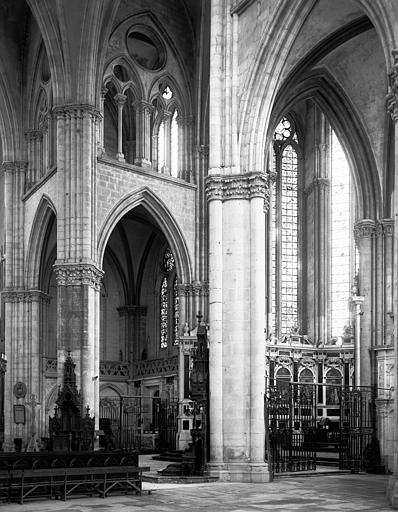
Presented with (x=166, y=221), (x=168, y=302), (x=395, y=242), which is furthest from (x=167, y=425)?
(x=395, y=242)

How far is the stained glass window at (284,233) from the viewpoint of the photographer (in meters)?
36.6

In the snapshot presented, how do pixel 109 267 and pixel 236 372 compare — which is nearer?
pixel 236 372

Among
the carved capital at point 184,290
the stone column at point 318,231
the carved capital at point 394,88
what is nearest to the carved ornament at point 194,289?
the carved capital at point 184,290

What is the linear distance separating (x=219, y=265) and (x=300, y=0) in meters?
6.60

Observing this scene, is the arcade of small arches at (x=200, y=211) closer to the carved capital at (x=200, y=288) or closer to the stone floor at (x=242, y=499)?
the carved capital at (x=200, y=288)

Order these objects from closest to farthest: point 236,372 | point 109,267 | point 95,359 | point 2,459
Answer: point 2,459 < point 236,372 < point 95,359 < point 109,267

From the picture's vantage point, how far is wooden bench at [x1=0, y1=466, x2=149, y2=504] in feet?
53.7

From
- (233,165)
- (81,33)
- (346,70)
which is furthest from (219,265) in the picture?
(81,33)

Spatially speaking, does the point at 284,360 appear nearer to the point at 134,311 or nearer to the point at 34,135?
the point at 134,311

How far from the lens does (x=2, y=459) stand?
17.6 metres

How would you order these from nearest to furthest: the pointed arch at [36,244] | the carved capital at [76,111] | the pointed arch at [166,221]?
the carved capital at [76,111] → the pointed arch at [166,221] → the pointed arch at [36,244]

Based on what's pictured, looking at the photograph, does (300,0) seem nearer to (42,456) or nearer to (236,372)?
(236,372)

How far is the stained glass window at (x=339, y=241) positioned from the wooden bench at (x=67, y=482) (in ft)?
60.9

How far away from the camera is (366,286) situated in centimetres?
2723
